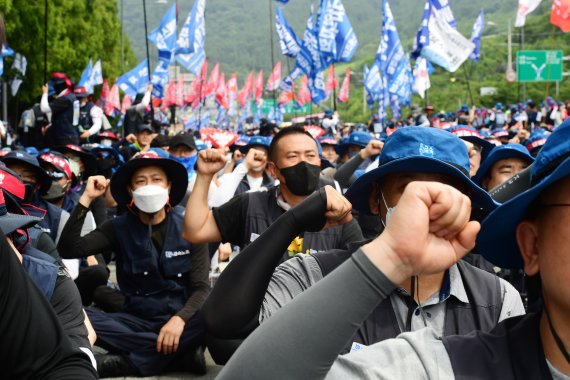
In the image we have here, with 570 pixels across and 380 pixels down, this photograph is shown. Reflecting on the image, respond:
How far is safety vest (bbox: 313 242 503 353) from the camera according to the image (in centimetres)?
262

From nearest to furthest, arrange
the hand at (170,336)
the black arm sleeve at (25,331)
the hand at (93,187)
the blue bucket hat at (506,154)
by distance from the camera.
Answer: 1. the black arm sleeve at (25,331)
2. the hand at (93,187)
3. the blue bucket hat at (506,154)
4. the hand at (170,336)

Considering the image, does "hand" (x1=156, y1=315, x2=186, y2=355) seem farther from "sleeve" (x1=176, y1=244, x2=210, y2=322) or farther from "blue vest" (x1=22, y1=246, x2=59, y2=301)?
"blue vest" (x1=22, y1=246, x2=59, y2=301)

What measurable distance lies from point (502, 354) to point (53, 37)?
2930 centimetres

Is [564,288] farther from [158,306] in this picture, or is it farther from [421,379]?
[158,306]

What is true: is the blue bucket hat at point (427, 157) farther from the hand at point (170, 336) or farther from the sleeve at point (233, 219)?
the hand at point (170, 336)

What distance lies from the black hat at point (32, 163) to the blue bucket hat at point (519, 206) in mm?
5110

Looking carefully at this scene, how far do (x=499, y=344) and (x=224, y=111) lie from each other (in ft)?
173

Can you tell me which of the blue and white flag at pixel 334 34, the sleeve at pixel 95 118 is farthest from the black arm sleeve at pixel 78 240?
the blue and white flag at pixel 334 34

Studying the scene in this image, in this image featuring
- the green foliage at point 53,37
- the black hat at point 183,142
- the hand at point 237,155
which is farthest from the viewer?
the green foliage at point 53,37

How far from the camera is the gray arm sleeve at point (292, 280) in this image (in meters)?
2.77

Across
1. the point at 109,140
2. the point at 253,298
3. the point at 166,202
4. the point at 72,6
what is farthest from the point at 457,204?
the point at 72,6

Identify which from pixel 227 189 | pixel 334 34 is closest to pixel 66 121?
pixel 227 189

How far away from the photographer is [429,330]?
183 cm

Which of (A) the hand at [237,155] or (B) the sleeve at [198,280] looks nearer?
(B) the sleeve at [198,280]
